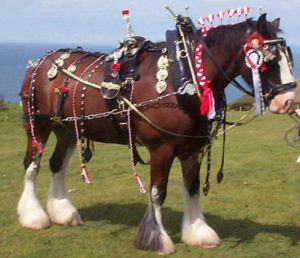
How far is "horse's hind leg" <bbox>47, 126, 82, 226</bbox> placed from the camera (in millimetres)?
6547

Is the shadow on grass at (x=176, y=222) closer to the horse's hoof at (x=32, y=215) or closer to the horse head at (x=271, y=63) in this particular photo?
the horse's hoof at (x=32, y=215)

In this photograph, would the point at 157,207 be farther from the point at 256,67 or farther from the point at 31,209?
the point at 31,209

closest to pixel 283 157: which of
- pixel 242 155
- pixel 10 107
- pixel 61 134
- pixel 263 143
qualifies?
→ pixel 242 155

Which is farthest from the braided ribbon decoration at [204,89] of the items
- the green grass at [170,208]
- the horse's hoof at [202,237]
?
the green grass at [170,208]

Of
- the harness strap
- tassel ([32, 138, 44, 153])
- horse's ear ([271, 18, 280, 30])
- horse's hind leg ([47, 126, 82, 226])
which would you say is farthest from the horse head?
tassel ([32, 138, 44, 153])

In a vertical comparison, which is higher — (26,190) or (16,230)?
→ (26,190)

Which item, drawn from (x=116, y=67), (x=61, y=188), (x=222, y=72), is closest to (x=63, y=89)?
(x=116, y=67)

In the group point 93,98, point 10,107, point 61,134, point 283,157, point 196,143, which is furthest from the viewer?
point 10,107

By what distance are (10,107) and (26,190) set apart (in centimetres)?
1440

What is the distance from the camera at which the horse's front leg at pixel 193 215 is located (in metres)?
5.63

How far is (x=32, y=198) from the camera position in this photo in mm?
6523

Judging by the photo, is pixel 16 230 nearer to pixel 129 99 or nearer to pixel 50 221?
pixel 50 221

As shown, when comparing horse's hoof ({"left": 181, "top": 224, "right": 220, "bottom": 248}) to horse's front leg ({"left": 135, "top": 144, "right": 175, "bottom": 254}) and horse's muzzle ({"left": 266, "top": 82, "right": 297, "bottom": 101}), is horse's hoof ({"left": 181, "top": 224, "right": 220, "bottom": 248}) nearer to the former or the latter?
horse's front leg ({"left": 135, "top": 144, "right": 175, "bottom": 254})

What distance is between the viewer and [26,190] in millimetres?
6559
